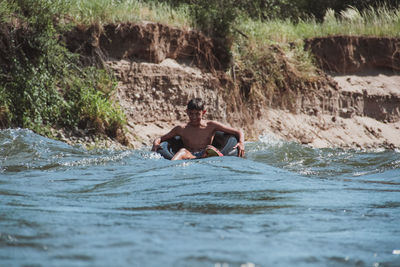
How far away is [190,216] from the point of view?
396 centimetres

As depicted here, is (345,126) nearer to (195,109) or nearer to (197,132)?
(197,132)

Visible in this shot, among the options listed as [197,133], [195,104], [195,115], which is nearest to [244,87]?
[197,133]

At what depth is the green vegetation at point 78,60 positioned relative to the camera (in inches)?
423

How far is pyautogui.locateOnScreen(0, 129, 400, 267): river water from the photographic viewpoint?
9.56 feet

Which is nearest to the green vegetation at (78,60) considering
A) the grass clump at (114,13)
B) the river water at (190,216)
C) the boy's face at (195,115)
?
the grass clump at (114,13)

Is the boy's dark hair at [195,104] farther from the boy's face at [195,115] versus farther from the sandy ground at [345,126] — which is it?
the sandy ground at [345,126]

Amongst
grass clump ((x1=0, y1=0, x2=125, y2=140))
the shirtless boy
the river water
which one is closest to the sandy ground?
grass clump ((x1=0, y1=0, x2=125, y2=140))

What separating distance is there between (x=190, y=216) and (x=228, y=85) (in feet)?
34.7

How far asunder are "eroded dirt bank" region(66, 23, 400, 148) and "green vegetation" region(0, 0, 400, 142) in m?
0.41

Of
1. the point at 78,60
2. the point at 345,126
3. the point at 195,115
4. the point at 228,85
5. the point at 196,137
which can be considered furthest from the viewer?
the point at 345,126

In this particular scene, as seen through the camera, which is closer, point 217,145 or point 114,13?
point 217,145

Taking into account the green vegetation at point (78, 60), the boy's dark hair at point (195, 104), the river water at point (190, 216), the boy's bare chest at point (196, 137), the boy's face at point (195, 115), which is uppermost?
the green vegetation at point (78, 60)

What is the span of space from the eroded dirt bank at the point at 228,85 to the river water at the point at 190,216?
210 inches

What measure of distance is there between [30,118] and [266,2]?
1158 cm
